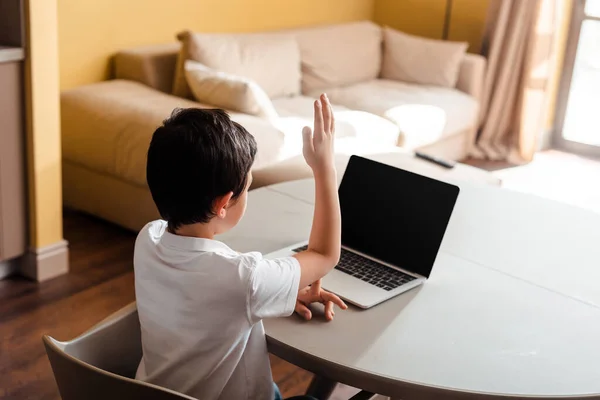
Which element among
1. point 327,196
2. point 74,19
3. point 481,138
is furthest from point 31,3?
point 481,138

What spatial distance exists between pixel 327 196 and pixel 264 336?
0.28 m

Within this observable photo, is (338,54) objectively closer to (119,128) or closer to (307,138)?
(119,128)

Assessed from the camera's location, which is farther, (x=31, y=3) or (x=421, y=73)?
(x=421, y=73)

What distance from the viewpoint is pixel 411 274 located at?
147 centimetres

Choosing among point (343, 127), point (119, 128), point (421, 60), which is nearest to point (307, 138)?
point (119, 128)

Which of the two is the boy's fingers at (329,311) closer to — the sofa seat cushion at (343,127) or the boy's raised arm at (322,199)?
the boy's raised arm at (322,199)

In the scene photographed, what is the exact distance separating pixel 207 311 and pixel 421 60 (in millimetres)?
3993

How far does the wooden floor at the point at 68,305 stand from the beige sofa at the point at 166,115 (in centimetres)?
18

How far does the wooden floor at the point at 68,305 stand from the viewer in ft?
7.35

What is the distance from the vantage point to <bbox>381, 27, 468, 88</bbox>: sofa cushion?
483 cm

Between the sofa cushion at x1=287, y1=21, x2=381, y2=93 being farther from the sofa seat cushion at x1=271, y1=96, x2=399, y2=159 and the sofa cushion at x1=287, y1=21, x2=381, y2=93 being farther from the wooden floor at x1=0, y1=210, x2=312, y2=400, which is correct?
the wooden floor at x1=0, y1=210, x2=312, y2=400

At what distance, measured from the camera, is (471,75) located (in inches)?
191

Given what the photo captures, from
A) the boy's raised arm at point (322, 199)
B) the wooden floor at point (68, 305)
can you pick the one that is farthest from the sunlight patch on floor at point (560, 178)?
the boy's raised arm at point (322, 199)

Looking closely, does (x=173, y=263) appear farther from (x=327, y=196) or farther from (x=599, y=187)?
(x=599, y=187)
